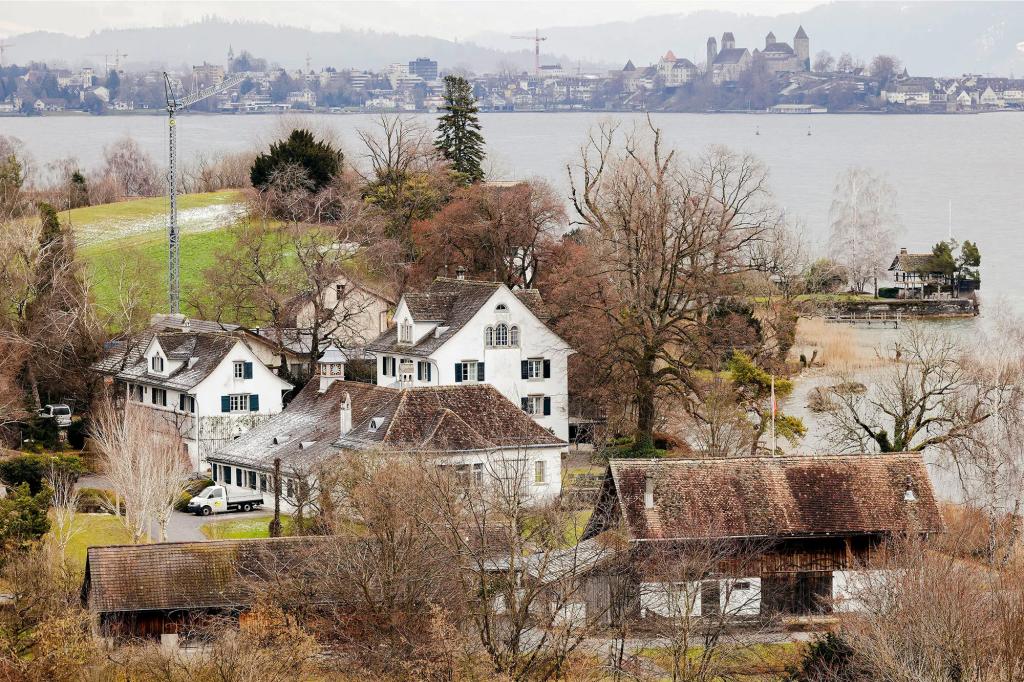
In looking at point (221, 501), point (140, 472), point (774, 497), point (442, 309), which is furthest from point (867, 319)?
point (140, 472)

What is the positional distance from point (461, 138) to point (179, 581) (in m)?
50.6

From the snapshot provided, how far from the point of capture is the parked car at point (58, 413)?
6719 centimetres

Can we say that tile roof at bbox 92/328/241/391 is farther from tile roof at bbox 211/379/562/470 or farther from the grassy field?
the grassy field

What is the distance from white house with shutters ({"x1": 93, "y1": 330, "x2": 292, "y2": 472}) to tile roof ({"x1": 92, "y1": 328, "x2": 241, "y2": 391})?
3 cm

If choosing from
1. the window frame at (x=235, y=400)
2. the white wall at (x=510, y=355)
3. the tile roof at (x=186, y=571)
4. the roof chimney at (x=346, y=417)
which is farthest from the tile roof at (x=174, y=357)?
the tile roof at (x=186, y=571)

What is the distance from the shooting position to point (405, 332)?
2613 inches

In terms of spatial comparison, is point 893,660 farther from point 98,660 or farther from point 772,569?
point 98,660

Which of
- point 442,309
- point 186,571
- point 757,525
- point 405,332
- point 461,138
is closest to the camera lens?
point 186,571

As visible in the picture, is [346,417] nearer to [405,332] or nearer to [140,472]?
[140,472]

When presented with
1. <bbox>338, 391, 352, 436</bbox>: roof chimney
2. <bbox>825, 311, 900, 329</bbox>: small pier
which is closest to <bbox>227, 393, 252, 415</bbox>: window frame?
<bbox>338, 391, 352, 436</bbox>: roof chimney

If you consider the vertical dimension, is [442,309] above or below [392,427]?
above

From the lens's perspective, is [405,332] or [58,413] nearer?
[405,332]

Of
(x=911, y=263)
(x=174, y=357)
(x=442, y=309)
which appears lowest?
(x=911, y=263)

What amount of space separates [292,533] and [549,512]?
896 cm
